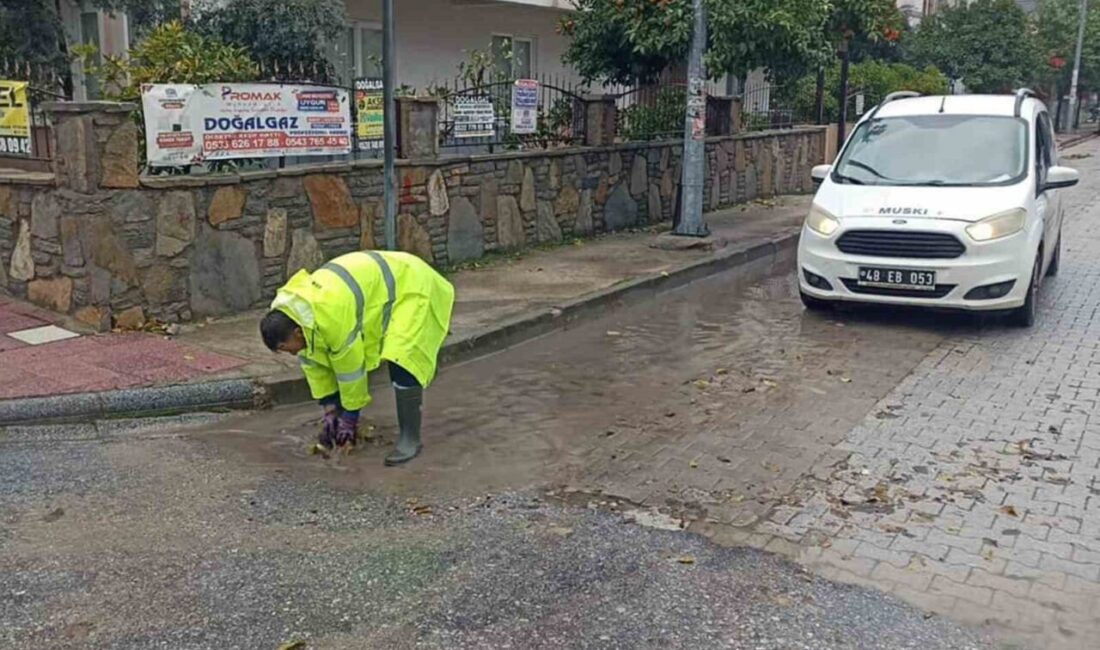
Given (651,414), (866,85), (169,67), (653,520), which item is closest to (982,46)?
(866,85)

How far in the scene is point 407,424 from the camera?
5609 millimetres

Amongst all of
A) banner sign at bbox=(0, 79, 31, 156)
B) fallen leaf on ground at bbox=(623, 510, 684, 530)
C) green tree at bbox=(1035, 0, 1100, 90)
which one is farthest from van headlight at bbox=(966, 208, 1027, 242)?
green tree at bbox=(1035, 0, 1100, 90)

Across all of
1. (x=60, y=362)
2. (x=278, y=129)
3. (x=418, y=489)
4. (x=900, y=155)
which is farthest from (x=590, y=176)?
(x=418, y=489)

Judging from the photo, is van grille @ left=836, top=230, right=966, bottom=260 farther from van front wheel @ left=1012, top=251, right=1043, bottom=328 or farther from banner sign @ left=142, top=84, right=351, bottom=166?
banner sign @ left=142, top=84, right=351, bottom=166

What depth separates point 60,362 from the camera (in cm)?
682

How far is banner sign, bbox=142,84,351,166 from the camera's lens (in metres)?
7.70

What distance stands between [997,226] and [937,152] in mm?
1243

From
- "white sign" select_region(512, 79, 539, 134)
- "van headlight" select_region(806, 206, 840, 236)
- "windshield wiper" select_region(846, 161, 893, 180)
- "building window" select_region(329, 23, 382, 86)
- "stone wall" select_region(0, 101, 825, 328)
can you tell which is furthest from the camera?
"building window" select_region(329, 23, 382, 86)

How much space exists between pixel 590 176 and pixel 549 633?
9.19m

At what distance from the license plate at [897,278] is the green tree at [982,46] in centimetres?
3083

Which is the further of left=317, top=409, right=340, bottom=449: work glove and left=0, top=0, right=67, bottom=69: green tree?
left=0, top=0, right=67, bottom=69: green tree

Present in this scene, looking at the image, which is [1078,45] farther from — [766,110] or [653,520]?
[653,520]

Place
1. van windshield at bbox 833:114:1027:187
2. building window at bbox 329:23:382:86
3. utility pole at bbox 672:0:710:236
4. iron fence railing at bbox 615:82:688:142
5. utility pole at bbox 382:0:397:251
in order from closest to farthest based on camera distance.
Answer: utility pole at bbox 382:0:397:251 → van windshield at bbox 833:114:1027:187 → utility pole at bbox 672:0:710:236 → iron fence railing at bbox 615:82:688:142 → building window at bbox 329:23:382:86

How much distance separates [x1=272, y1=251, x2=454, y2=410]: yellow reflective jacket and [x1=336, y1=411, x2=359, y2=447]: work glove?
0.22 meters
